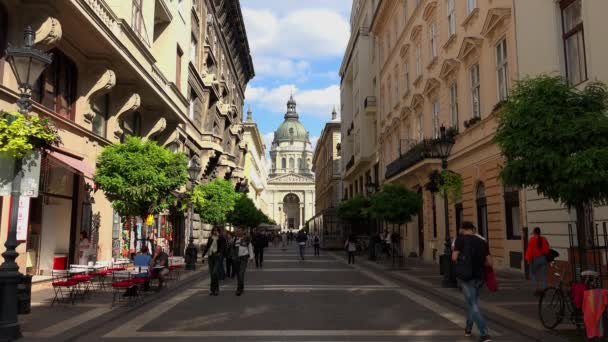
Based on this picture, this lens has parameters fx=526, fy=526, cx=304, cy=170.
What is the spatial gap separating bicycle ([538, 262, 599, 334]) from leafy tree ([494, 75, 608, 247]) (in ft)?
3.22

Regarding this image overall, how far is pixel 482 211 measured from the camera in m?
21.2

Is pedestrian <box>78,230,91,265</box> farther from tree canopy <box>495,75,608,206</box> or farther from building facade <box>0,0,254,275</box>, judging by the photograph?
tree canopy <box>495,75,608,206</box>

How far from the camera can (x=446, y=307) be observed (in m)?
11.5

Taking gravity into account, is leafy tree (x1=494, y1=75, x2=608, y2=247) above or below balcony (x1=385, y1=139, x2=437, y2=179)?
below

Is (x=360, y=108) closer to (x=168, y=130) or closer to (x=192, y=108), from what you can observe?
(x=192, y=108)

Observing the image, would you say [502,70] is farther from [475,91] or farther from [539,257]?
[539,257]

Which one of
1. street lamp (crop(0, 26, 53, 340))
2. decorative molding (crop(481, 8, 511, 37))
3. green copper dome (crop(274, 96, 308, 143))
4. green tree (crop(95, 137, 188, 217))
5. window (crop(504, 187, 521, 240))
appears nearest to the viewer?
street lamp (crop(0, 26, 53, 340))

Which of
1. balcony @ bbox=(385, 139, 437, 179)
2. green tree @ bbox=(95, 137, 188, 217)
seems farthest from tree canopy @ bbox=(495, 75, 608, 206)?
balcony @ bbox=(385, 139, 437, 179)

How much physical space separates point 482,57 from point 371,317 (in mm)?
13777

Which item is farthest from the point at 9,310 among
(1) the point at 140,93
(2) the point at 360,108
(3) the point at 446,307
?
(2) the point at 360,108

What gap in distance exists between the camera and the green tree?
15.3 m

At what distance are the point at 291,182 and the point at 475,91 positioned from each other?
138456mm

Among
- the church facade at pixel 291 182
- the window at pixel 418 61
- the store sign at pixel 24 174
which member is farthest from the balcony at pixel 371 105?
the church facade at pixel 291 182

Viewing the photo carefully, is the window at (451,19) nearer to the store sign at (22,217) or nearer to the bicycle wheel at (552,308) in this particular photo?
the bicycle wheel at (552,308)
